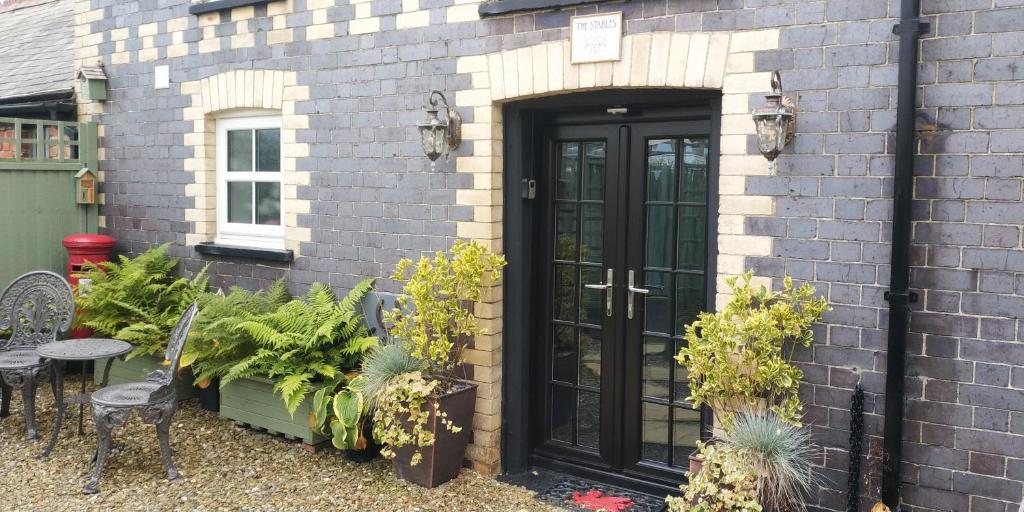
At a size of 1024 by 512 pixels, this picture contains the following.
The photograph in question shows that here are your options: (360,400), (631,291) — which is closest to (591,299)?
(631,291)

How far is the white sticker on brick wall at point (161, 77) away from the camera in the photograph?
7941mm

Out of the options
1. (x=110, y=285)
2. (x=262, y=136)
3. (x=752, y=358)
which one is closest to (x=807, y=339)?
(x=752, y=358)

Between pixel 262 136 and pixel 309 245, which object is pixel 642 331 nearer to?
pixel 309 245

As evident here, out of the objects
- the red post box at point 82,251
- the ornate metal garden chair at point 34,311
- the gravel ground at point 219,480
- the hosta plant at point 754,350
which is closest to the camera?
the hosta plant at point 754,350

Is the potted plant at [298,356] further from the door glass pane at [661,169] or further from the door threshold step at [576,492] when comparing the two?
the door glass pane at [661,169]

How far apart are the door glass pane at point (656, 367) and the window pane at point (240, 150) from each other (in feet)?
13.1

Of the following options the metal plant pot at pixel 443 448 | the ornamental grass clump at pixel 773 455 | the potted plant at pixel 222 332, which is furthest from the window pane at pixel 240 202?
the ornamental grass clump at pixel 773 455

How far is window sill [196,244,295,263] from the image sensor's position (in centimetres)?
712

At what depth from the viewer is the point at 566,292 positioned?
6.00m

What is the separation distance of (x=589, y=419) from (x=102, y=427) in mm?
3166

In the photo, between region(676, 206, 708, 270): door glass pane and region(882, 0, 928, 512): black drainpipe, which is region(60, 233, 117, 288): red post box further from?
region(882, 0, 928, 512): black drainpipe

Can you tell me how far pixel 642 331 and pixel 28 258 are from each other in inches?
240

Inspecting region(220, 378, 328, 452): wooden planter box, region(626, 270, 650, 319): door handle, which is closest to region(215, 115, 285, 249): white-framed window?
region(220, 378, 328, 452): wooden planter box

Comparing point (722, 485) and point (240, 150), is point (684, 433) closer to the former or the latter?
point (722, 485)
